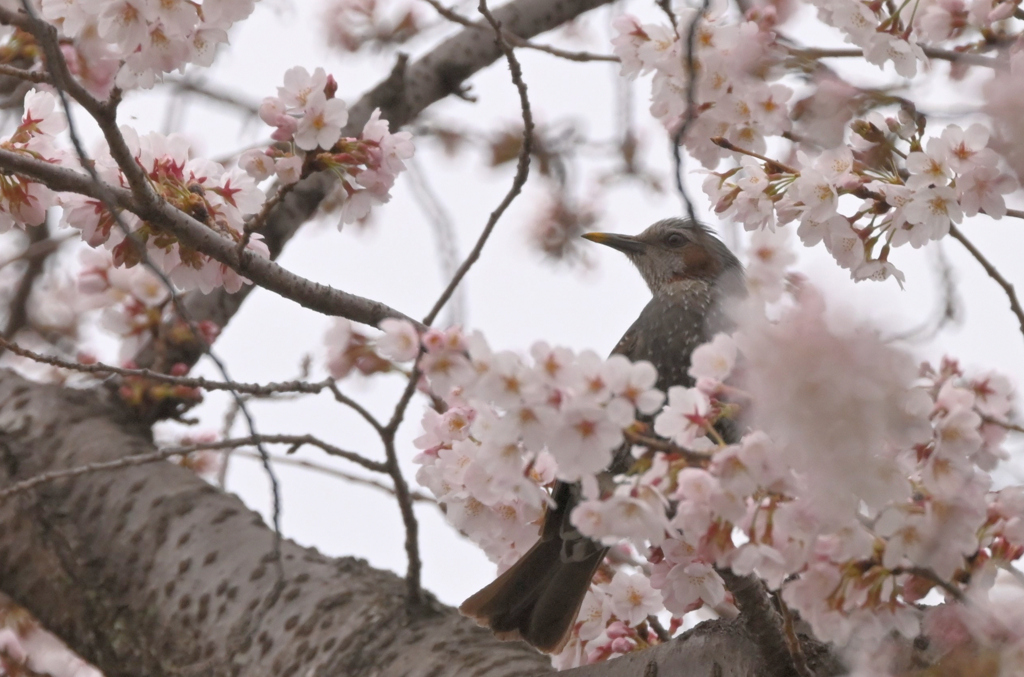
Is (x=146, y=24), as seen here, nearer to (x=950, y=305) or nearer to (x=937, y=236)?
(x=937, y=236)

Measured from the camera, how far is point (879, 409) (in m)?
1.09

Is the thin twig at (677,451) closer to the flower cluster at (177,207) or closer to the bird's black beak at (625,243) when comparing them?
the flower cluster at (177,207)

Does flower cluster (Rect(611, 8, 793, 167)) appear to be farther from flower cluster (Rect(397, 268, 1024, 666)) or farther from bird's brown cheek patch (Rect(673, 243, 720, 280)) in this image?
bird's brown cheek patch (Rect(673, 243, 720, 280))

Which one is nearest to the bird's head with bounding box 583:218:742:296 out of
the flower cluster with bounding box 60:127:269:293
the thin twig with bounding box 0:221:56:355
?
the flower cluster with bounding box 60:127:269:293

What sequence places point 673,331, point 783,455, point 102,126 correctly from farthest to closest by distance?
point 673,331, point 102,126, point 783,455

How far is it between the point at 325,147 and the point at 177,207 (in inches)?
11.3

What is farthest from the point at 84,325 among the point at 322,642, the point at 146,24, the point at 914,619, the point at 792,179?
the point at 914,619

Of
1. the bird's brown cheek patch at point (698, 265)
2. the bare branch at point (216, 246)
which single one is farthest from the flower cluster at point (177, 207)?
the bird's brown cheek patch at point (698, 265)

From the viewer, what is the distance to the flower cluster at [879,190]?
5.86ft

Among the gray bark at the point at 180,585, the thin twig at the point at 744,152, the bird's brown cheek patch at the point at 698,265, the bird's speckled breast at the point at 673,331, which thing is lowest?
the gray bark at the point at 180,585

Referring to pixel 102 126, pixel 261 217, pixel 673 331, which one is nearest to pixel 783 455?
pixel 261 217

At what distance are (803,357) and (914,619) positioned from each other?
584 millimetres

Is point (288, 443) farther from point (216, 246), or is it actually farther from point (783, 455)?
point (783, 455)

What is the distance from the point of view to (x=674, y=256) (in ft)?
12.2
